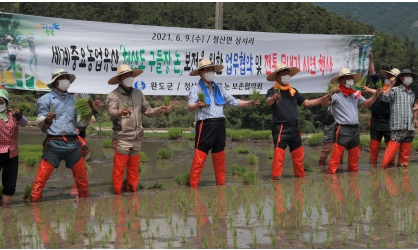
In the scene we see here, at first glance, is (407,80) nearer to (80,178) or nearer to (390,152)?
(390,152)

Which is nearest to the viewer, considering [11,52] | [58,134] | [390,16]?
[58,134]

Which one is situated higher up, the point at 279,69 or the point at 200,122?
the point at 279,69

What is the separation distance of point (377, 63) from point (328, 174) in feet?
69.5

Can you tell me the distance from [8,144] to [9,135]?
0.39ft

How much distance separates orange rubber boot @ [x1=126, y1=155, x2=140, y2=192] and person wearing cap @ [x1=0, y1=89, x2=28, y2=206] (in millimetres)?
1629

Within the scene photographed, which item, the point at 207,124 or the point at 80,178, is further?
the point at 207,124

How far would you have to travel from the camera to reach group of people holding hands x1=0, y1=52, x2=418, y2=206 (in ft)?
27.2

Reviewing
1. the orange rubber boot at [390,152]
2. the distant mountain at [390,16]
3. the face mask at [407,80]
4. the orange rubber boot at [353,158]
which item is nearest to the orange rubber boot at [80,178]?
the orange rubber boot at [353,158]

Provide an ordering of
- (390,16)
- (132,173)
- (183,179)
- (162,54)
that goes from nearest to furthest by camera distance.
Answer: (132,173)
(183,179)
(162,54)
(390,16)

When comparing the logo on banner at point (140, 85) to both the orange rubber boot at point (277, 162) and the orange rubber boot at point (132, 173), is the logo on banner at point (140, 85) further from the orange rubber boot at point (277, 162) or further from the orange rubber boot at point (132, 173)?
the orange rubber boot at point (277, 162)

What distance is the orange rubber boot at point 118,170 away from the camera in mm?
8859

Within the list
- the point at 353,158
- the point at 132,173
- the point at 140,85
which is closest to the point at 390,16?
the point at 353,158

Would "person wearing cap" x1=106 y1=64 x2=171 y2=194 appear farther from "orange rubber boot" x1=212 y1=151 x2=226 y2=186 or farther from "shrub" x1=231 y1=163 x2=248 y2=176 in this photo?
"shrub" x1=231 y1=163 x2=248 y2=176

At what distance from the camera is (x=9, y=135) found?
8148 millimetres
